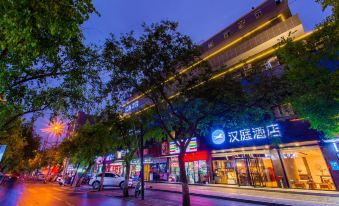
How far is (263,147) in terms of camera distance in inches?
768

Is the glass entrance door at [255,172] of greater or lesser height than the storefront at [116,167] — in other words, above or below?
below

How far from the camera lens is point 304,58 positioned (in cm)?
1213

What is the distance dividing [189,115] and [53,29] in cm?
988

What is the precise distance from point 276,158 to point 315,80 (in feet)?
34.2

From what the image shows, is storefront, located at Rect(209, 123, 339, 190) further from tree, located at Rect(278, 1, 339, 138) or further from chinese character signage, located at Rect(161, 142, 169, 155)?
chinese character signage, located at Rect(161, 142, 169, 155)

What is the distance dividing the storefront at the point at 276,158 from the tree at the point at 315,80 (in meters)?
5.13

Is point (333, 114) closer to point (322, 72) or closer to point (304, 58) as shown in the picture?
point (322, 72)

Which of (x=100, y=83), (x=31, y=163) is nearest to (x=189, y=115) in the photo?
(x=100, y=83)

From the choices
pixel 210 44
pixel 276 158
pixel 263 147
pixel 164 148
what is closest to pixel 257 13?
pixel 210 44

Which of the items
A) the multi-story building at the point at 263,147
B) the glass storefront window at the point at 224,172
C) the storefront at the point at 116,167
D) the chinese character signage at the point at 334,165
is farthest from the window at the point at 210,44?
the storefront at the point at 116,167

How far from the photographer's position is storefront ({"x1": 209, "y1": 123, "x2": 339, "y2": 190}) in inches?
666

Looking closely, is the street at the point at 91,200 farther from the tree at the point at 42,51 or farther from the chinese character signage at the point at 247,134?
the chinese character signage at the point at 247,134

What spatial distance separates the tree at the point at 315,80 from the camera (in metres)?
10.7

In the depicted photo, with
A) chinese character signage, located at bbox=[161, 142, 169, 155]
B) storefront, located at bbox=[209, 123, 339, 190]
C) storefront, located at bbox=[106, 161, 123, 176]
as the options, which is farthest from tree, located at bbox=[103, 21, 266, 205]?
storefront, located at bbox=[106, 161, 123, 176]
